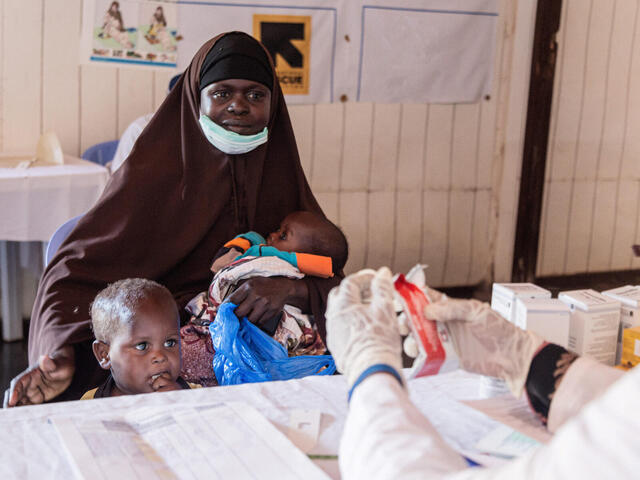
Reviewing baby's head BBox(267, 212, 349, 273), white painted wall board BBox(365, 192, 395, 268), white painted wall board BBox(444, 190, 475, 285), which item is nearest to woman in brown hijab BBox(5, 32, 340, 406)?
baby's head BBox(267, 212, 349, 273)

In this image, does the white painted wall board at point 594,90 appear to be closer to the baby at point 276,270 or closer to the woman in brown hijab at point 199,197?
the woman in brown hijab at point 199,197

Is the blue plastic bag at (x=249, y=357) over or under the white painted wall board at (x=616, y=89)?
under

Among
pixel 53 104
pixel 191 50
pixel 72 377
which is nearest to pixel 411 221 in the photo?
pixel 191 50

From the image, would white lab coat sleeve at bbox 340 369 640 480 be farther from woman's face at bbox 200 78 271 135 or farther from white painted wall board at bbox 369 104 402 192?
white painted wall board at bbox 369 104 402 192

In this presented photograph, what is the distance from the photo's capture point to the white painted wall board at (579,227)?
5.24 meters

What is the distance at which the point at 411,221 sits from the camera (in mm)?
4871

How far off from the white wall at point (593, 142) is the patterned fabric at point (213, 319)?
354 centimetres

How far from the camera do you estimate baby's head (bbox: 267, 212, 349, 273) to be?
217 centimetres

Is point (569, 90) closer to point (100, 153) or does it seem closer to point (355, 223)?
point (355, 223)

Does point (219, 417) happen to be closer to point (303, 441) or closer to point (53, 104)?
point (303, 441)

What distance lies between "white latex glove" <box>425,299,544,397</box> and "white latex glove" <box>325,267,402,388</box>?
0.12 m

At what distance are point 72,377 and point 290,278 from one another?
0.66m

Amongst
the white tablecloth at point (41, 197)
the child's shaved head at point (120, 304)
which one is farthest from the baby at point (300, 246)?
the white tablecloth at point (41, 197)

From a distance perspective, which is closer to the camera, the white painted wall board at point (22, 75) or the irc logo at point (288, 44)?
the white painted wall board at point (22, 75)
